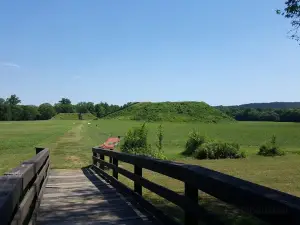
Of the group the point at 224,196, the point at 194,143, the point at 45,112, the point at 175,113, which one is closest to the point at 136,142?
the point at 194,143

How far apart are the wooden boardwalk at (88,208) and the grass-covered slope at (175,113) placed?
311ft

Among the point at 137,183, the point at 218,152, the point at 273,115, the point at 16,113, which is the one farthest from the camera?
the point at 16,113

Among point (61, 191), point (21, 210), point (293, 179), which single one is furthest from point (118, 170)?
point (293, 179)

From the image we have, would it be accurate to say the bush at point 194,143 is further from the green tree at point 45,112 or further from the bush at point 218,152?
the green tree at point 45,112

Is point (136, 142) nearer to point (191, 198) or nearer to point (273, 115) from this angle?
point (191, 198)

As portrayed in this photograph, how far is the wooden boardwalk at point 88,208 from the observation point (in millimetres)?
5180

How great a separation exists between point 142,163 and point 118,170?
236cm

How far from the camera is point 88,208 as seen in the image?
603 cm

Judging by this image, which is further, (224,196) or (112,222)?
(112,222)

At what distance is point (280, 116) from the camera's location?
124 meters

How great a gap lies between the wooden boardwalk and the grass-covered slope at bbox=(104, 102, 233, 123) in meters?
94.8

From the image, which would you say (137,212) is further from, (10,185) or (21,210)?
(10,185)

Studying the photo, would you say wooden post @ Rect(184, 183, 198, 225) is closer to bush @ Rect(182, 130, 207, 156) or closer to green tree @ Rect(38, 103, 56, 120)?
bush @ Rect(182, 130, 207, 156)

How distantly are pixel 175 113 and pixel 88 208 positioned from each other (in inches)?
4281
